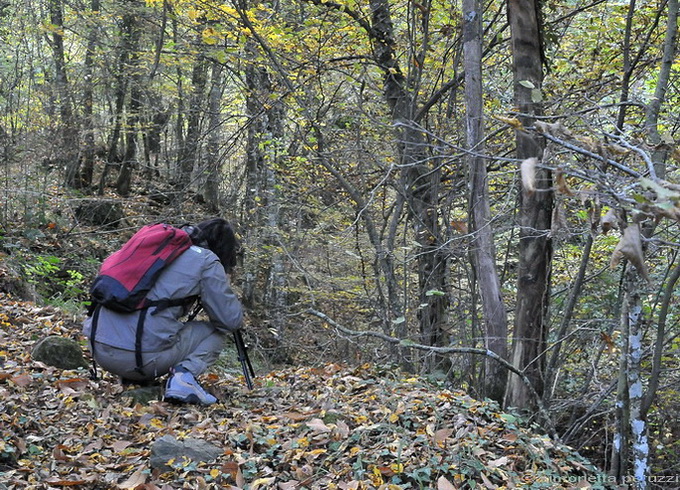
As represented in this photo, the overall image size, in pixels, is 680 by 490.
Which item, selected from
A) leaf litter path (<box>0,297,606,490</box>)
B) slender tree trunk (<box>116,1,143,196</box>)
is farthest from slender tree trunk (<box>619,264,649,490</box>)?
slender tree trunk (<box>116,1,143,196</box>)

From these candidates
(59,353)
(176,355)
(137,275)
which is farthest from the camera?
(59,353)

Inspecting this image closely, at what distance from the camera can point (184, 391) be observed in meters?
4.54

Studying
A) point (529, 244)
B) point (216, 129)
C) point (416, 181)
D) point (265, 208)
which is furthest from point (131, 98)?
point (529, 244)

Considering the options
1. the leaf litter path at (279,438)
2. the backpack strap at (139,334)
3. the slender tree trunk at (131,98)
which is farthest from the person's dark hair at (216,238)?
the slender tree trunk at (131,98)

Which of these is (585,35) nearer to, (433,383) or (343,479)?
(433,383)

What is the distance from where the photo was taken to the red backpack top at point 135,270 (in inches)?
173

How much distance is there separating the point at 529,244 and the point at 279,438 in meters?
Result: 2.63

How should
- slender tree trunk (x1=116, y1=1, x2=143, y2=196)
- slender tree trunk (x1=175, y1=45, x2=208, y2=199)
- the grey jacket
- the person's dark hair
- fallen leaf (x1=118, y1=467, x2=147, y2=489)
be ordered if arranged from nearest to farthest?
fallen leaf (x1=118, y1=467, x2=147, y2=489), the grey jacket, the person's dark hair, slender tree trunk (x1=116, y1=1, x2=143, y2=196), slender tree trunk (x1=175, y1=45, x2=208, y2=199)

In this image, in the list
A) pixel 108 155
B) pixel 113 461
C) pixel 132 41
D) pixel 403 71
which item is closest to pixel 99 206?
pixel 108 155

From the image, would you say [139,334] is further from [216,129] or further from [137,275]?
[216,129]

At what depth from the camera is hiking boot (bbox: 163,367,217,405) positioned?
14.8 feet

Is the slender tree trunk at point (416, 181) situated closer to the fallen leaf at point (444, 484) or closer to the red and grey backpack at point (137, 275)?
the red and grey backpack at point (137, 275)

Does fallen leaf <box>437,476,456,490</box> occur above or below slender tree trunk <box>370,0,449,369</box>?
below

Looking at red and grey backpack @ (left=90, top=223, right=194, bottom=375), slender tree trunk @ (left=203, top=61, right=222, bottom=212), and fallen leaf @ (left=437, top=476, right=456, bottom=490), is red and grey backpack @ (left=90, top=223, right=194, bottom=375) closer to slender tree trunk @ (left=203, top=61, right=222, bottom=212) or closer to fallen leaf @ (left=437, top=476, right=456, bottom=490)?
fallen leaf @ (left=437, top=476, right=456, bottom=490)
